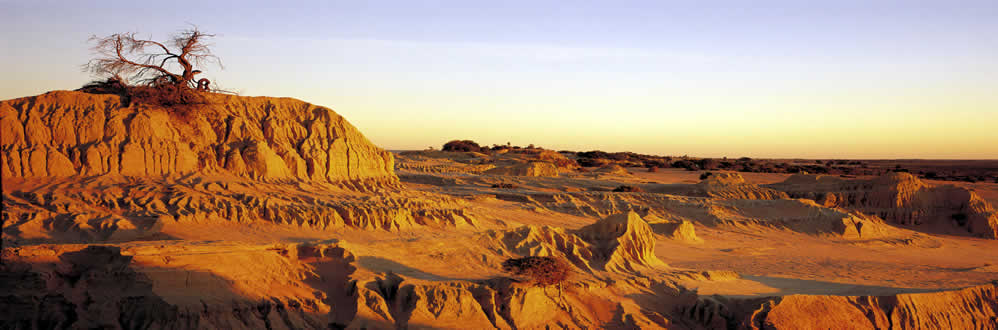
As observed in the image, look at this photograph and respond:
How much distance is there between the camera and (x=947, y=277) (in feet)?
44.7

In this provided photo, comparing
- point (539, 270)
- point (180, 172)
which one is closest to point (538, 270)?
point (539, 270)

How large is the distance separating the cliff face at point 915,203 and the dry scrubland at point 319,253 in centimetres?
504

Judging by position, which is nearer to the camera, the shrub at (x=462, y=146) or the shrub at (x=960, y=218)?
the shrub at (x=960, y=218)

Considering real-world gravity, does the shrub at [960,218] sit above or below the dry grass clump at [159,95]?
below

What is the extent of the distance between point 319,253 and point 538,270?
327 centimetres

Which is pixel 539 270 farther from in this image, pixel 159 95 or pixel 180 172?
pixel 159 95

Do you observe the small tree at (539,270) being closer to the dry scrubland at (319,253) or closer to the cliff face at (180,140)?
the dry scrubland at (319,253)

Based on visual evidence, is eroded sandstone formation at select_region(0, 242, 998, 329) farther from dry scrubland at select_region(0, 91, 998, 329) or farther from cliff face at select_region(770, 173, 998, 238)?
cliff face at select_region(770, 173, 998, 238)

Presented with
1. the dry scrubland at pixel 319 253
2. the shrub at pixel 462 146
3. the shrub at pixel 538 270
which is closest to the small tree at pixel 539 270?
the shrub at pixel 538 270

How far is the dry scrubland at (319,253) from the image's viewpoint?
8.38 meters

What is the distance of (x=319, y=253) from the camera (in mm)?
9961

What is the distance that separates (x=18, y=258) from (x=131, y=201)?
366 cm

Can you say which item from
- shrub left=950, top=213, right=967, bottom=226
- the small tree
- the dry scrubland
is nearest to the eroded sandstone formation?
the dry scrubland

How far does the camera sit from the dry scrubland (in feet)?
27.5
